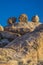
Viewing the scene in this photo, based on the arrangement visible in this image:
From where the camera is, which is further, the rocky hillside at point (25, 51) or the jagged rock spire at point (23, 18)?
the jagged rock spire at point (23, 18)

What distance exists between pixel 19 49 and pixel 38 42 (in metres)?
1.85

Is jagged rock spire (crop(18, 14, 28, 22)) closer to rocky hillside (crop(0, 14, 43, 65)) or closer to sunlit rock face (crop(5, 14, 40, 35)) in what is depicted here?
sunlit rock face (crop(5, 14, 40, 35))

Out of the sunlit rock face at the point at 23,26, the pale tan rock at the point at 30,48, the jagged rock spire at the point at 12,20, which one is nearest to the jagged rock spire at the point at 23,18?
the sunlit rock face at the point at 23,26

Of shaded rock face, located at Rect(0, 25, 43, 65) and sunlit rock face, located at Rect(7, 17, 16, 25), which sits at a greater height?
sunlit rock face, located at Rect(7, 17, 16, 25)

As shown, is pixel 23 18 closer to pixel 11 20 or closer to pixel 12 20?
pixel 12 20

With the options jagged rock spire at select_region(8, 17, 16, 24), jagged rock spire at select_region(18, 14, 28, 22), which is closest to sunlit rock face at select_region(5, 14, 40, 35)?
jagged rock spire at select_region(18, 14, 28, 22)

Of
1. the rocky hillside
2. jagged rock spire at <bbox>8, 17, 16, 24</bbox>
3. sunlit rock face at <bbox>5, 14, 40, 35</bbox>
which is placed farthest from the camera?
jagged rock spire at <bbox>8, 17, 16, 24</bbox>

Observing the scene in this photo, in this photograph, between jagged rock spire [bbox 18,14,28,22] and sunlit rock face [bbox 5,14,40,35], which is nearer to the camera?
sunlit rock face [bbox 5,14,40,35]

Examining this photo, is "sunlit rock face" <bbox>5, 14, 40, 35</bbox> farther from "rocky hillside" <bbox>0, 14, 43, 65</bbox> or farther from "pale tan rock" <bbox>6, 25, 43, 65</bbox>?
"rocky hillside" <bbox>0, 14, 43, 65</bbox>

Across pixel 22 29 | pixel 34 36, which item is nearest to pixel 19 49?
pixel 34 36

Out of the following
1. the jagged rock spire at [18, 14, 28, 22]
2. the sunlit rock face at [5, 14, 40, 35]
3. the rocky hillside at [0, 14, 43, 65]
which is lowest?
the rocky hillside at [0, 14, 43, 65]

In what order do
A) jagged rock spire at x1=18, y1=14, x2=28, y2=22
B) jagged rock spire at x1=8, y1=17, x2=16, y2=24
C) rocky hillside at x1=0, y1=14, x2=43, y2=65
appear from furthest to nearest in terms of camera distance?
1. jagged rock spire at x1=8, y1=17, x2=16, y2=24
2. jagged rock spire at x1=18, y1=14, x2=28, y2=22
3. rocky hillside at x1=0, y1=14, x2=43, y2=65

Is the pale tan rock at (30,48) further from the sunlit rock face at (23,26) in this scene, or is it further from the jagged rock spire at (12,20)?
the jagged rock spire at (12,20)

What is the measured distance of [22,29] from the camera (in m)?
42.6
